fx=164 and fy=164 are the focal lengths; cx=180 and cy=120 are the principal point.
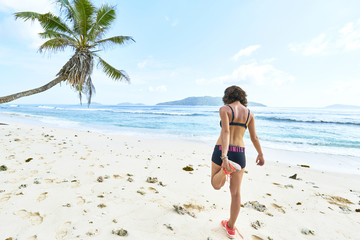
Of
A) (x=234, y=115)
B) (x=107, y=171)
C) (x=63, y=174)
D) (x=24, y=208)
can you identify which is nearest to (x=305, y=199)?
(x=234, y=115)

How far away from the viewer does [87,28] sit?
10.4 m

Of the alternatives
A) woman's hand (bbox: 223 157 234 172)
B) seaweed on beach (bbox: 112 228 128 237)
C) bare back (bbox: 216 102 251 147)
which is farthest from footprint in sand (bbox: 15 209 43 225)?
bare back (bbox: 216 102 251 147)

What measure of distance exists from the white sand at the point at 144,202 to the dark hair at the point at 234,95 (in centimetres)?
177

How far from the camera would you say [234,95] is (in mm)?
2207

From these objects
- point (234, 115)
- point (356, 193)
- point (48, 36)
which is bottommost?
point (356, 193)

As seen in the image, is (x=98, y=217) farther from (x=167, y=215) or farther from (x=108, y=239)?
(x=167, y=215)

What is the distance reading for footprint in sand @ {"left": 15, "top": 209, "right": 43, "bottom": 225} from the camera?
6.68 feet

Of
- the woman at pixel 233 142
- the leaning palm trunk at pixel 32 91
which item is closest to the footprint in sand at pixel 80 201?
the woman at pixel 233 142

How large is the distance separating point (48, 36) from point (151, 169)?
12.3 meters

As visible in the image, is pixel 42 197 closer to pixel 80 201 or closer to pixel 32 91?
pixel 80 201

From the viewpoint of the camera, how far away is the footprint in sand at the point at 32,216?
2.04 meters

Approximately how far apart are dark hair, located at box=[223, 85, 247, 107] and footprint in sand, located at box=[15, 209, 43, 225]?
285cm

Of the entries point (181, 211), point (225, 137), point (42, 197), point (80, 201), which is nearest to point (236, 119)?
point (225, 137)

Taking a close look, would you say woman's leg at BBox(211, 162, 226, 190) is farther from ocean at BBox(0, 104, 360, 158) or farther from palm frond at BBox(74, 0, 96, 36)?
palm frond at BBox(74, 0, 96, 36)
